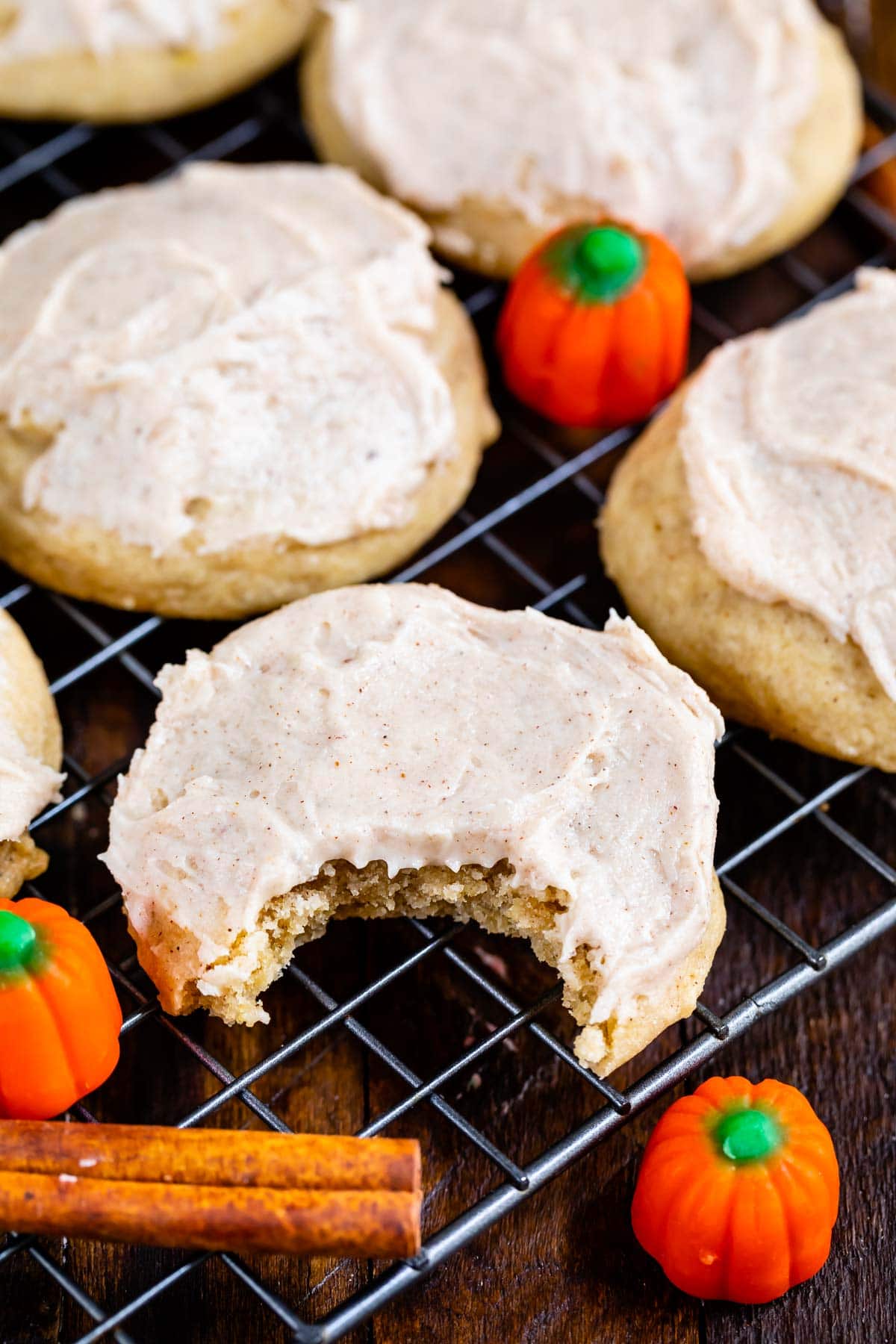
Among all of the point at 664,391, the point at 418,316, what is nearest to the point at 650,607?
the point at 664,391

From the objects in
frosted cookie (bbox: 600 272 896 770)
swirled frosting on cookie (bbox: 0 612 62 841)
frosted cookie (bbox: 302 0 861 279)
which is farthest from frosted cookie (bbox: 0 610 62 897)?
frosted cookie (bbox: 302 0 861 279)

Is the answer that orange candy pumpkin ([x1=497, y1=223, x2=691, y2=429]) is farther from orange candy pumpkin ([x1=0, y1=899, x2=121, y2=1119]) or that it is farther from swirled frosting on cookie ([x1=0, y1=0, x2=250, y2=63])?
orange candy pumpkin ([x1=0, y1=899, x2=121, y2=1119])

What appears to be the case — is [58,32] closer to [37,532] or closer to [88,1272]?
[37,532]

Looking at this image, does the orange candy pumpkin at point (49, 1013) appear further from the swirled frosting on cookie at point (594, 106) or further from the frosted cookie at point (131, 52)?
A: the frosted cookie at point (131, 52)

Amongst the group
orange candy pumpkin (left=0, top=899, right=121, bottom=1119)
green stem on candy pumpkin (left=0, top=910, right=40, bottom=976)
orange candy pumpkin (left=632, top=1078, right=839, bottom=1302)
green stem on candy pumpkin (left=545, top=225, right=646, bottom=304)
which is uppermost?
green stem on candy pumpkin (left=545, top=225, right=646, bottom=304)

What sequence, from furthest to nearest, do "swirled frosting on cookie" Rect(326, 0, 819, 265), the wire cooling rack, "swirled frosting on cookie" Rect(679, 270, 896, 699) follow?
1. "swirled frosting on cookie" Rect(326, 0, 819, 265)
2. "swirled frosting on cookie" Rect(679, 270, 896, 699)
3. the wire cooling rack

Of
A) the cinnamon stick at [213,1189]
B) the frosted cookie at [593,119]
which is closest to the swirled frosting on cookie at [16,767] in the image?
the cinnamon stick at [213,1189]
